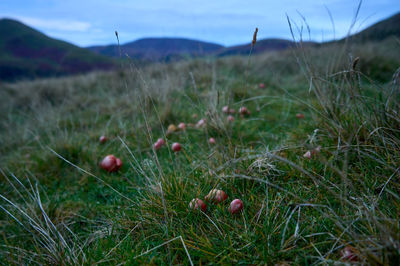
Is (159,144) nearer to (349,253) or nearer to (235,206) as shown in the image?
(235,206)

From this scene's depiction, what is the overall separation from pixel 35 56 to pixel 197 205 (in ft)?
82.0

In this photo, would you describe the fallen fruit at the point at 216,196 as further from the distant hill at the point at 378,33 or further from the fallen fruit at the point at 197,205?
the distant hill at the point at 378,33

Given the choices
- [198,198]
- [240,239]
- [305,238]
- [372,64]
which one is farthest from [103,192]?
[372,64]

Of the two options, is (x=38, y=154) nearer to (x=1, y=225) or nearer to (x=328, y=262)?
(x=1, y=225)

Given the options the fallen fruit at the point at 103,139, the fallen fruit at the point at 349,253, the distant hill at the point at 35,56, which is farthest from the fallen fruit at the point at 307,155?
the distant hill at the point at 35,56

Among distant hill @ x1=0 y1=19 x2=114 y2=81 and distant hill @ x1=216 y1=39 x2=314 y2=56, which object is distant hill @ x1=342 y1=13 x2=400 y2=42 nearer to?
distant hill @ x1=216 y1=39 x2=314 y2=56

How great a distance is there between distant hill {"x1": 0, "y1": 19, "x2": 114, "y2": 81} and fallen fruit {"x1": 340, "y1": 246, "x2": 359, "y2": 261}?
18411 millimetres

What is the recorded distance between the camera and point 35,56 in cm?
2042

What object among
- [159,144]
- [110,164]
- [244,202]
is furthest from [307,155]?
[110,164]

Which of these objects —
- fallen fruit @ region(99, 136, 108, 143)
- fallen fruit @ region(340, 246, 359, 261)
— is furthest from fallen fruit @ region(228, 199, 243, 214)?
fallen fruit @ region(99, 136, 108, 143)

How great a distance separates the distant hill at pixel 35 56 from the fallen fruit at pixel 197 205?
Result: 58.4ft

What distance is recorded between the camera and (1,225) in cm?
165

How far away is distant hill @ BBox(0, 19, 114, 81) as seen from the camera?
1725 centimetres

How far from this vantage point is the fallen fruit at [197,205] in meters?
1.21
